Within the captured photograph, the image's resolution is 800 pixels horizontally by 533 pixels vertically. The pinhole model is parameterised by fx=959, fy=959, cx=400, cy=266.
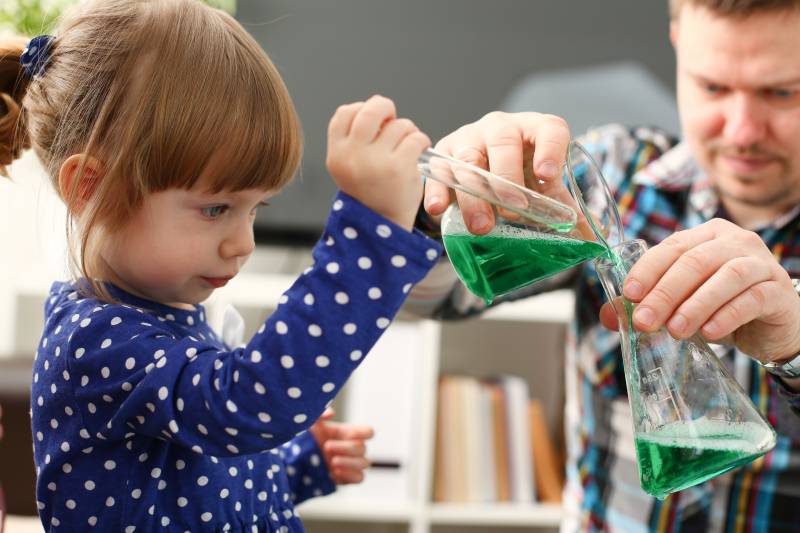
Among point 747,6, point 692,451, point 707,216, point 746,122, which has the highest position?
point 747,6

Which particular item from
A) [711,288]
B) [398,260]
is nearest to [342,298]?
[398,260]

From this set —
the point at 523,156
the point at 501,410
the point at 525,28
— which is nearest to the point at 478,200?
the point at 523,156

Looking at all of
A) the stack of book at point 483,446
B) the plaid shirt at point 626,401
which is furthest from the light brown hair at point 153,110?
the stack of book at point 483,446

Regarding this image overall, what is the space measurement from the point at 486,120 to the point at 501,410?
4.62 ft

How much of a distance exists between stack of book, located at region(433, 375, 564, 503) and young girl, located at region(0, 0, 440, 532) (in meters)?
1.35

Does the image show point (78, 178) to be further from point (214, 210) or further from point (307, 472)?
point (307, 472)

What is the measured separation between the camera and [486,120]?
0.75m

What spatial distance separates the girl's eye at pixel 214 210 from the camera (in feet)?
2.19

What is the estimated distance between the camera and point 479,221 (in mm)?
620

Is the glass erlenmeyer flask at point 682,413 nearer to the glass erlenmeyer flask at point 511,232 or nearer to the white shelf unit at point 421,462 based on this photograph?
the glass erlenmeyer flask at point 511,232

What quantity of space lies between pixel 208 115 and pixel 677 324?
34 cm

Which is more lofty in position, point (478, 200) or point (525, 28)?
point (525, 28)

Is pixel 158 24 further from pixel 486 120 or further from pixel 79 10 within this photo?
pixel 486 120

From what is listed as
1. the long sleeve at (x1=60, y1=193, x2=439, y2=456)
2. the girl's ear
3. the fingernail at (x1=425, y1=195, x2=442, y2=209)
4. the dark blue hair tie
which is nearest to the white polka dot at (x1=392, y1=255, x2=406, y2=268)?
the long sleeve at (x1=60, y1=193, x2=439, y2=456)
